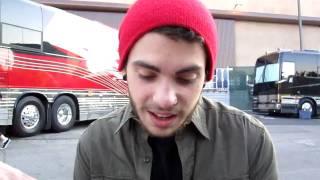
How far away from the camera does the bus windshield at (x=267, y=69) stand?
793 inches

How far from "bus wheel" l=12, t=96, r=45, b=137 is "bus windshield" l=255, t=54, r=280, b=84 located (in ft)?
38.0

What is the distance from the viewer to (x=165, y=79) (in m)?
1.54

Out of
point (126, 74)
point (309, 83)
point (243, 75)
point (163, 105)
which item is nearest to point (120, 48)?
point (126, 74)

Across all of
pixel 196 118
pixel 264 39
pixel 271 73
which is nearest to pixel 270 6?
pixel 264 39

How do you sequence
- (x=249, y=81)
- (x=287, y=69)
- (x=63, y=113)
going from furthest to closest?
(x=249, y=81)
(x=287, y=69)
(x=63, y=113)

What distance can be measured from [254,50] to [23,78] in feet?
70.2

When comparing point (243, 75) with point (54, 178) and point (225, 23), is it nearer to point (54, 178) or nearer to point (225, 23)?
point (225, 23)

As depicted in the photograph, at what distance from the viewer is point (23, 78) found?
430 inches

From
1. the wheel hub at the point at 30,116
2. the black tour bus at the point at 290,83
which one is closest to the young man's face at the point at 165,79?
the wheel hub at the point at 30,116

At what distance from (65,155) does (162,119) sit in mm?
7256

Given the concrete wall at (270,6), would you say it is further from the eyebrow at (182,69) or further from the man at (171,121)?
the eyebrow at (182,69)

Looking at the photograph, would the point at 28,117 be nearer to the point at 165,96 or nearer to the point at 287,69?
the point at 165,96

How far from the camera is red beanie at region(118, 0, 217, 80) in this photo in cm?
156

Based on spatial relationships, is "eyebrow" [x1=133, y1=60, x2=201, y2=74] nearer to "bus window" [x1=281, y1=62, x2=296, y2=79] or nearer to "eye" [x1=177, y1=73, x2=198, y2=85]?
"eye" [x1=177, y1=73, x2=198, y2=85]
